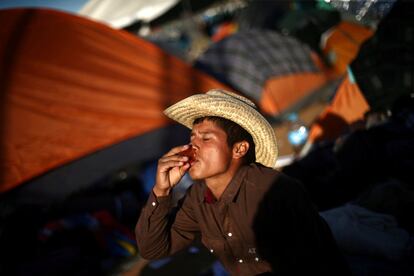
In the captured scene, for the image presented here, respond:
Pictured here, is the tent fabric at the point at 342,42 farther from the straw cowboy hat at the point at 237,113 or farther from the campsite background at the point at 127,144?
the straw cowboy hat at the point at 237,113

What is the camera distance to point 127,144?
419 cm

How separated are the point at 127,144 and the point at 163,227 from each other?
8.98 feet

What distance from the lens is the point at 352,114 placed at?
409cm

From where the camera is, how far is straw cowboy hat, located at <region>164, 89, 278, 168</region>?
61.2 inches

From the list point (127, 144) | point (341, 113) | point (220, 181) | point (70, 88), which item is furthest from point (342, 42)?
point (220, 181)

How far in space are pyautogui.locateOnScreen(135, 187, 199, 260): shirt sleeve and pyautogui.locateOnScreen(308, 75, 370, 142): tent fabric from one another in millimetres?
2993

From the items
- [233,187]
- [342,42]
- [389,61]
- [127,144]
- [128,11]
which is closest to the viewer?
[233,187]

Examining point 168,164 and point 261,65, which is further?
point 261,65

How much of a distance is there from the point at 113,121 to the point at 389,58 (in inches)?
130

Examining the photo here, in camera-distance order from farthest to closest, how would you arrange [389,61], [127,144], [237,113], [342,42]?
[342,42] < [127,144] < [389,61] < [237,113]

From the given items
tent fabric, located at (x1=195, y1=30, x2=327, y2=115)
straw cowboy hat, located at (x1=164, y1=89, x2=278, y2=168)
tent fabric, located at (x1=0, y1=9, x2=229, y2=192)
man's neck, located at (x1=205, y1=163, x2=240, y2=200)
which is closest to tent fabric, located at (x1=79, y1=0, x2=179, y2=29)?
tent fabric, located at (x1=195, y1=30, x2=327, y2=115)

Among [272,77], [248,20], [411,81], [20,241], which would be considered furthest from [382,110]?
[248,20]

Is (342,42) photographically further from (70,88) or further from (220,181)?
(220,181)

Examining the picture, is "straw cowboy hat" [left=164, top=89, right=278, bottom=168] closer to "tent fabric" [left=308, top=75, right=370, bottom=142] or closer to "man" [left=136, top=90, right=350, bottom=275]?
"man" [left=136, top=90, right=350, bottom=275]
